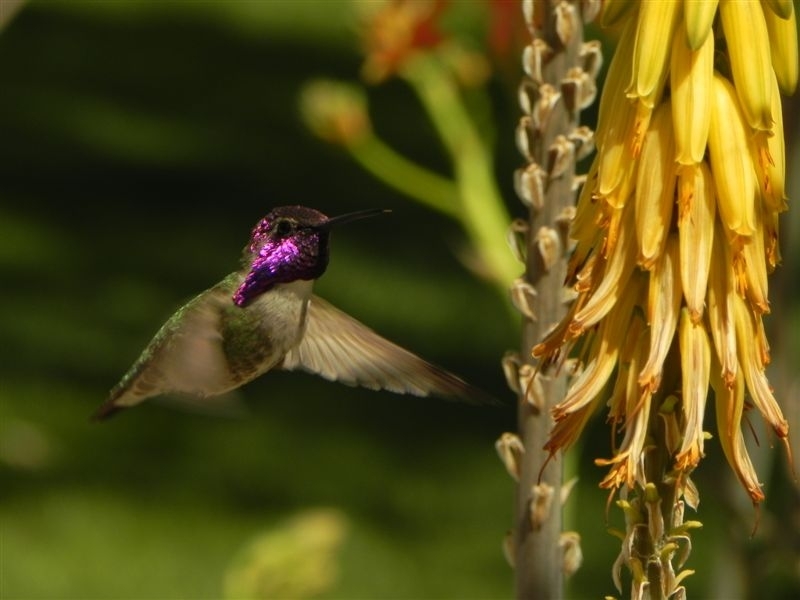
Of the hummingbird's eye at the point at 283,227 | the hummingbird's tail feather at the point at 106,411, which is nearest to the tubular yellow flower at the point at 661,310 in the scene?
the hummingbird's eye at the point at 283,227

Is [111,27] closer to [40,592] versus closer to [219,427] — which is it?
[219,427]

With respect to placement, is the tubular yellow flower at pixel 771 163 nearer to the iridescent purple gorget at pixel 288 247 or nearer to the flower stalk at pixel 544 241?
the flower stalk at pixel 544 241

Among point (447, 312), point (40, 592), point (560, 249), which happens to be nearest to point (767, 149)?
point (560, 249)

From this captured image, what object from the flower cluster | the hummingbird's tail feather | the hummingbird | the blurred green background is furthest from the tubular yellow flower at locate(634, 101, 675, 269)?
the blurred green background

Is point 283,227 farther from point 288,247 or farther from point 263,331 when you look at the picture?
point 263,331

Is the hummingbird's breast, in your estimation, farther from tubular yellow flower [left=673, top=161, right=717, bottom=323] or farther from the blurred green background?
the blurred green background
